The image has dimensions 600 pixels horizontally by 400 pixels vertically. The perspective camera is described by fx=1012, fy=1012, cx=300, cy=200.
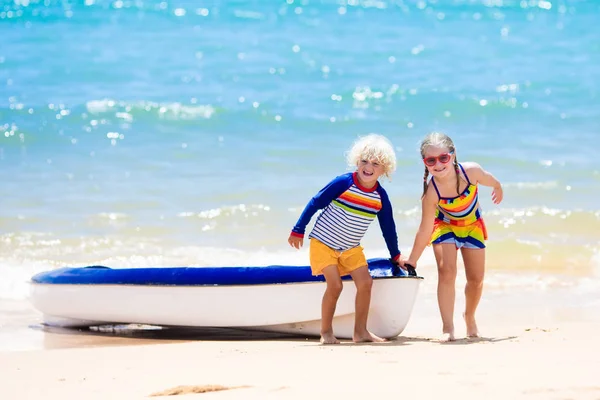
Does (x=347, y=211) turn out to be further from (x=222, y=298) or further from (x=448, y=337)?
(x=222, y=298)

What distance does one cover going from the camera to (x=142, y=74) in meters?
18.7

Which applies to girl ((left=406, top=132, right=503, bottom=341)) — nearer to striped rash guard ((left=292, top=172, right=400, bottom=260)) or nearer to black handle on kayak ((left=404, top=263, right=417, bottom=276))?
black handle on kayak ((left=404, top=263, right=417, bottom=276))

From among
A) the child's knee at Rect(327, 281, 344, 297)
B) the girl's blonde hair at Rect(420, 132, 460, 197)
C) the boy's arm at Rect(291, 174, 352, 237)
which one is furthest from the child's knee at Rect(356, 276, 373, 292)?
the girl's blonde hair at Rect(420, 132, 460, 197)

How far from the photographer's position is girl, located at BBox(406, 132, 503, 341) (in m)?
5.75

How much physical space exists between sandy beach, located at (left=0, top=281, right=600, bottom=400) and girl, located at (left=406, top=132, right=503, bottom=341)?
0.33 meters

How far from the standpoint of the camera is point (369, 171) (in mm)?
5742

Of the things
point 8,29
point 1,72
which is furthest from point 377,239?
point 8,29

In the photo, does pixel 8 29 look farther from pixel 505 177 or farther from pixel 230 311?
pixel 230 311

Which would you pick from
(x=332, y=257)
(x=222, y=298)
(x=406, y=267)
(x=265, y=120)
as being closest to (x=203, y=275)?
(x=222, y=298)

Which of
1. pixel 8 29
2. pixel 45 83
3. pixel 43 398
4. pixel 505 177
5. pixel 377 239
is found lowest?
pixel 43 398

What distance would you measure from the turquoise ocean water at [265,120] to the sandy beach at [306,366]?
2.12 metres

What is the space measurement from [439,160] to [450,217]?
36cm

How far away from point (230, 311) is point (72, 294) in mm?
1162

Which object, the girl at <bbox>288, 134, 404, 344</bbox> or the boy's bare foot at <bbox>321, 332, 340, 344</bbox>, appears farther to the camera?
the boy's bare foot at <bbox>321, 332, 340, 344</bbox>
